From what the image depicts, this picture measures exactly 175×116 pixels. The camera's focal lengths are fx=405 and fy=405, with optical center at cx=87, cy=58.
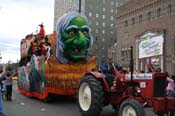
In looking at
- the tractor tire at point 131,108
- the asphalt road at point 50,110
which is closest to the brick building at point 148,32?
the asphalt road at point 50,110

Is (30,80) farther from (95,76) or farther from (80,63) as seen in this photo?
(95,76)

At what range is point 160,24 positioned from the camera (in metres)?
59.4

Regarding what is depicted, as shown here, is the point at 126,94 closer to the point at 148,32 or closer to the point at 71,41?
the point at 71,41

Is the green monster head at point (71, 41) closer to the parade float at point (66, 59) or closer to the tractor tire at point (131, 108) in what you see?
the parade float at point (66, 59)

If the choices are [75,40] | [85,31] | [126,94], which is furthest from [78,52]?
[126,94]

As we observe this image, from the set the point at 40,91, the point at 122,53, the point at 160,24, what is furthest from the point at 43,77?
the point at 122,53

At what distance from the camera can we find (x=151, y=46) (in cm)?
5591

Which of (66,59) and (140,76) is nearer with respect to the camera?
(140,76)

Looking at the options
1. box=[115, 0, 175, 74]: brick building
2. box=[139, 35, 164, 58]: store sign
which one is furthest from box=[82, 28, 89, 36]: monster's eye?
box=[139, 35, 164, 58]: store sign

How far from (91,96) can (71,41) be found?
5.66 metres

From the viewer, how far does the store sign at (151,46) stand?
55.1 meters

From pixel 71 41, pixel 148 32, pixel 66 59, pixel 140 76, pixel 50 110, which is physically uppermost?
pixel 148 32

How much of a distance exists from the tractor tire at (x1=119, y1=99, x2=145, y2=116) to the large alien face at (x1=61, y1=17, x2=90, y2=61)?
6894 mm

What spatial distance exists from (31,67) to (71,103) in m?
3.55
